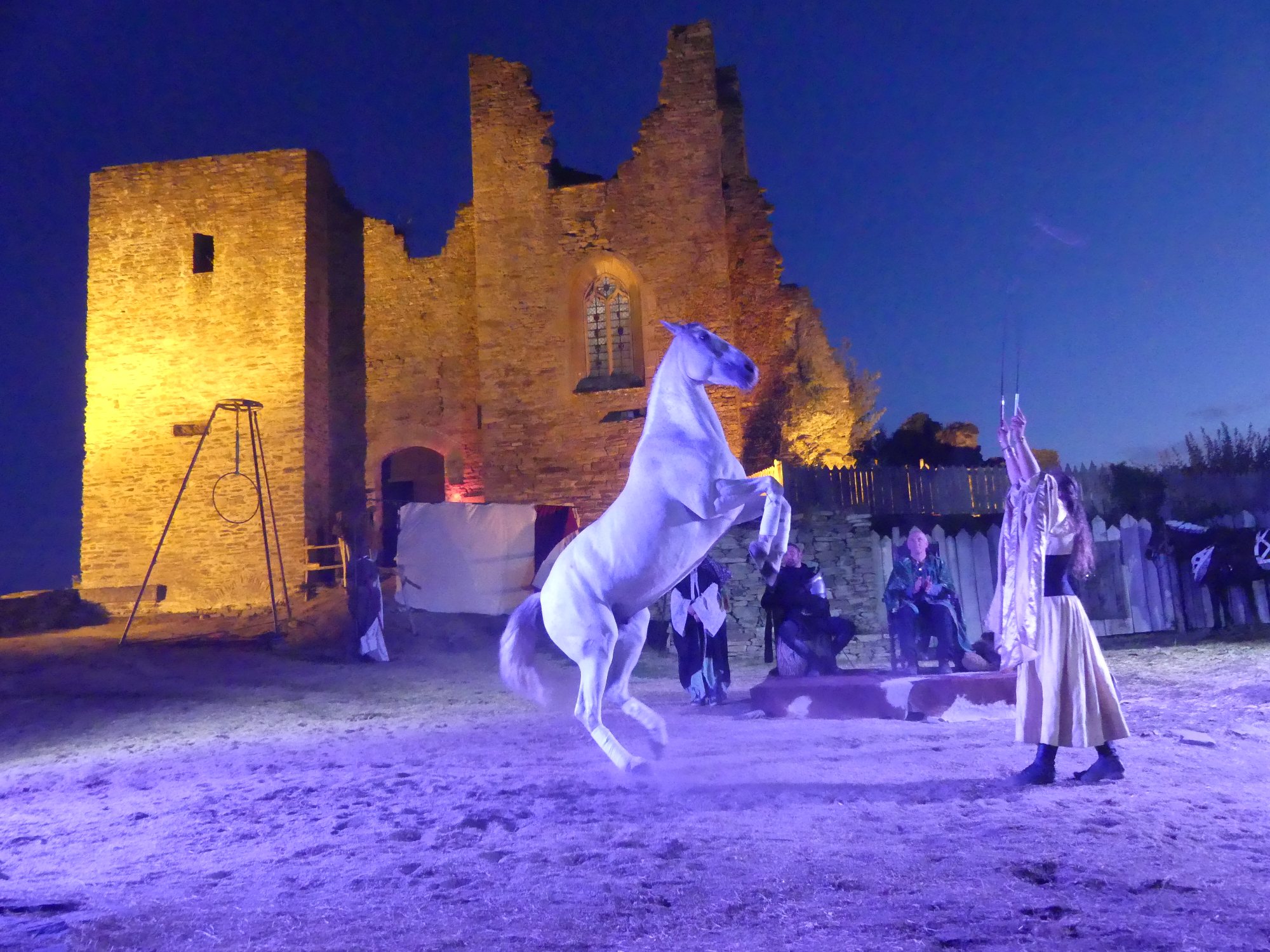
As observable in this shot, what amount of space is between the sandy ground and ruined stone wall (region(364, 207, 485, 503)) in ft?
35.6

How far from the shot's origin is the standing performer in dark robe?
7609 mm

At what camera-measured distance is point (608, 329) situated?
1636cm

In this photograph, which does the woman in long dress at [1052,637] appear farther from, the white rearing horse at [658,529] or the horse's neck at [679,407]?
the horse's neck at [679,407]

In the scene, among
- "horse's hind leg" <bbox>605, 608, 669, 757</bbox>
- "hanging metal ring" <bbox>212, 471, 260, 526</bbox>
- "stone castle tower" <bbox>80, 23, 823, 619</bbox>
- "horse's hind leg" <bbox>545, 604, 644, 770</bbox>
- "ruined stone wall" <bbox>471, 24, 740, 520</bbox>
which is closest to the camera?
"horse's hind leg" <bbox>545, 604, 644, 770</bbox>

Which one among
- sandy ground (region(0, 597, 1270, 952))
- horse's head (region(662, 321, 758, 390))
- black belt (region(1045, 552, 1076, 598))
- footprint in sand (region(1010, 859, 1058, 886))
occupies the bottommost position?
sandy ground (region(0, 597, 1270, 952))

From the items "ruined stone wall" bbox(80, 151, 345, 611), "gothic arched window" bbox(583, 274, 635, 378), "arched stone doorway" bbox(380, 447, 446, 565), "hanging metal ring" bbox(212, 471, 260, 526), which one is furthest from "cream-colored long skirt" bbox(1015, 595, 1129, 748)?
"arched stone doorway" bbox(380, 447, 446, 565)

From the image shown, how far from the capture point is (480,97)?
16672 mm

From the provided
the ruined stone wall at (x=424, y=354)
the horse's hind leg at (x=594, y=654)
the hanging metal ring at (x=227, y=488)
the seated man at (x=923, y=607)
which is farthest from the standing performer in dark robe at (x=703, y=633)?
the hanging metal ring at (x=227, y=488)

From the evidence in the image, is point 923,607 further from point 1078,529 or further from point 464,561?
point 464,561

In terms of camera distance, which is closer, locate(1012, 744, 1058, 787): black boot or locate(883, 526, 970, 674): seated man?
locate(1012, 744, 1058, 787): black boot

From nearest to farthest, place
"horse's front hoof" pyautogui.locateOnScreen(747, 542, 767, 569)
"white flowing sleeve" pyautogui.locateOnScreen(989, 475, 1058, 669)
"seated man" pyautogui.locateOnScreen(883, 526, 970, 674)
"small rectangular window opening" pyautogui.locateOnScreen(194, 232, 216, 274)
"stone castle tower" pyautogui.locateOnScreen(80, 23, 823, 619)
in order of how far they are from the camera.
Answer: "horse's front hoof" pyautogui.locateOnScreen(747, 542, 767, 569) → "white flowing sleeve" pyautogui.locateOnScreen(989, 475, 1058, 669) → "seated man" pyautogui.locateOnScreen(883, 526, 970, 674) → "stone castle tower" pyautogui.locateOnScreen(80, 23, 823, 619) → "small rectangular window opening" pyautogui.locateOnScreen(194, 232, 216, 274)

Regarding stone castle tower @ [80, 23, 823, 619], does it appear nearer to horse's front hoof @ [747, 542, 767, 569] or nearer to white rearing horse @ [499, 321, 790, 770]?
white rearing horse @ [499, 321, 790, 770]

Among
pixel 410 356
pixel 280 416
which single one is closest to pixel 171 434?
pixel 280 416

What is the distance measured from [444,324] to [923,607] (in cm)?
1336
